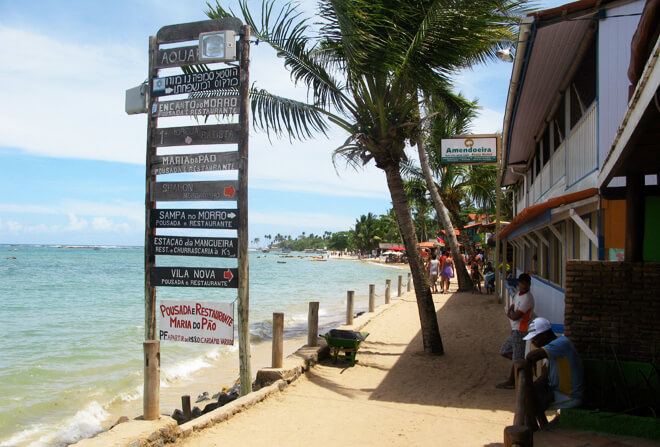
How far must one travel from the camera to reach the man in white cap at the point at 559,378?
4469 mm

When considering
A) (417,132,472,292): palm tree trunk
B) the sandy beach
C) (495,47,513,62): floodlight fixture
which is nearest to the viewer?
the sandy beach

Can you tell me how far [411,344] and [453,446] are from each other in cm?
568

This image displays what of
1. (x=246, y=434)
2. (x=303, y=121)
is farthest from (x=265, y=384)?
(x=303, y=121)

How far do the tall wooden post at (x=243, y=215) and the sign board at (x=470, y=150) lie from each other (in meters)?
8.40

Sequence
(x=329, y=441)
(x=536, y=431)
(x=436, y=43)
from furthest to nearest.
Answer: (x=436, y=43), (x=329, y=441), (x=536, y=431)

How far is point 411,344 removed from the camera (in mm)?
10641

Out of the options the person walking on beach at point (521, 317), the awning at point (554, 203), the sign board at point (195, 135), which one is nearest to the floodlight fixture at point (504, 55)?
the awning at point (554, 203)

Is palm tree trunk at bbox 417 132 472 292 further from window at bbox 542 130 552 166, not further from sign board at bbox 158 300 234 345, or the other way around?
sign board at bbox 158 300 234 345

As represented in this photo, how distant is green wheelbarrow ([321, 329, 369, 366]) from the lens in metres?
8.62

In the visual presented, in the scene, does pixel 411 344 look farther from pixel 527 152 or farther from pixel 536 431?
pixel 527 152

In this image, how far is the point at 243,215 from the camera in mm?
6758

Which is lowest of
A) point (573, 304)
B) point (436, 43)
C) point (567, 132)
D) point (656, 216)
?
point (573, 304)

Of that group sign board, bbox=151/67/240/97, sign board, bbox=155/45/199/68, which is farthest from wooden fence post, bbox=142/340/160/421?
sign board, bbox=155/45/199/68

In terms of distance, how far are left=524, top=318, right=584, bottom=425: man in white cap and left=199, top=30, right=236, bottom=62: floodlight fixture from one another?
5078 mm
